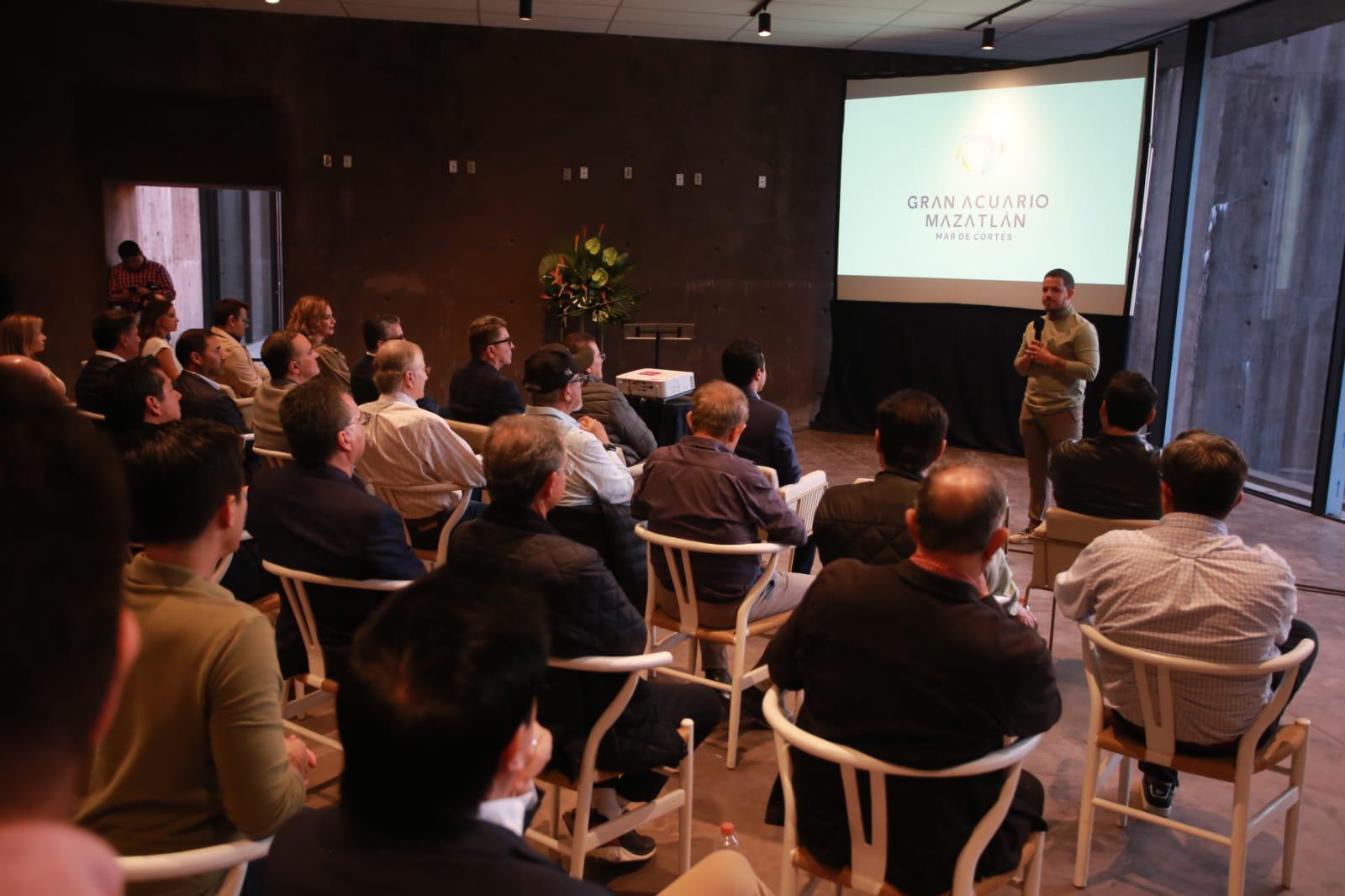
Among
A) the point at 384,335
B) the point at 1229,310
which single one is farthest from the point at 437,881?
the point at 1229,310

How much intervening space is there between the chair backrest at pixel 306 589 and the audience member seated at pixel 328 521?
0.02 meters

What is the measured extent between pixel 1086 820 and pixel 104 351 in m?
4.95

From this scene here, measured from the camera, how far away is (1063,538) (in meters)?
3.66

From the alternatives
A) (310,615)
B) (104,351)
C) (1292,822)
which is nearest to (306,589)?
(310,615)

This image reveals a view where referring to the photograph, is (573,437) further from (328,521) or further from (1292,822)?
(1292,822)

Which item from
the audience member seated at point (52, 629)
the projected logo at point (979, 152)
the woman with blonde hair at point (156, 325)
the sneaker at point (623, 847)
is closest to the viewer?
the audience member seated at point (52, 629)

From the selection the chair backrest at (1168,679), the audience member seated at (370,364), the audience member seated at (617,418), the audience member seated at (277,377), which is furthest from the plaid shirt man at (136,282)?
the chair backrest at (1168,679)

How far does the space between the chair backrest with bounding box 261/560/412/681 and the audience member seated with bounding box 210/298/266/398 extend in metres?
3.37

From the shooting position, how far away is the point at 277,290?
391 inches

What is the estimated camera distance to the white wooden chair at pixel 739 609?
3172 mm

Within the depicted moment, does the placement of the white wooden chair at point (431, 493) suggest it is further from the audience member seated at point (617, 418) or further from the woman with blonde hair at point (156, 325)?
the woman with blonde hair at point (156, 325)

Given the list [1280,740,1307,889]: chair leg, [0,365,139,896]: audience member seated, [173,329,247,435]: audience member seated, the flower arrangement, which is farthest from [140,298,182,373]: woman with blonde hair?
[0,365,139,896]: audience member seated

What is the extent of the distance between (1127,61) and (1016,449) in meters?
3.05

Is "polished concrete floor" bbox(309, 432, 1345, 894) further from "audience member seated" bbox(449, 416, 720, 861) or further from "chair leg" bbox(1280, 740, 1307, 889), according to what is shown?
"audience member seated" bbox(449, 416, 720, 861)
